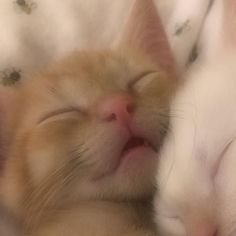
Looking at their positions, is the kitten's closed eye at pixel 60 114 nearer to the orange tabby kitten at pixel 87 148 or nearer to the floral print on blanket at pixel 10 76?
the orange tabby kitten at pixel 87 148

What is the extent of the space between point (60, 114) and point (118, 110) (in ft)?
0.39

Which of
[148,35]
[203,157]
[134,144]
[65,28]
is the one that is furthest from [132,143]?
[65,28]

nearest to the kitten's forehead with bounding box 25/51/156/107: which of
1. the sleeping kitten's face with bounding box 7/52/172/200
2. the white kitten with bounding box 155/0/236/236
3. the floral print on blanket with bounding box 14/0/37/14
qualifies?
the sleeping kitten's face with bounding box 7/52/172/200

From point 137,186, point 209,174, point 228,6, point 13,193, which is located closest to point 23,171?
point 13,193

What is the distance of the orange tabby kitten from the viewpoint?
94 centimetres

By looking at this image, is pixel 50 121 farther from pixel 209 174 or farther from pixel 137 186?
pixel 209 174

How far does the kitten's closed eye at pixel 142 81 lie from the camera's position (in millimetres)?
1044

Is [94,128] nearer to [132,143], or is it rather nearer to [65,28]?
[132,143]

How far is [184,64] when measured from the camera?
53.6 inches

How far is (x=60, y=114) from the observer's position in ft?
3.28

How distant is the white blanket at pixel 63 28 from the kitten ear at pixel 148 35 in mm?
125

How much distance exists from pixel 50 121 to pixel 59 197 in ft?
0.43

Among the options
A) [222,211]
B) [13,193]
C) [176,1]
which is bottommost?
[13,193]

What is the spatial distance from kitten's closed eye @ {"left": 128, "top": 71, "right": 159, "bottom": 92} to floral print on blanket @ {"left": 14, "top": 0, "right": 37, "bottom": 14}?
409mm
